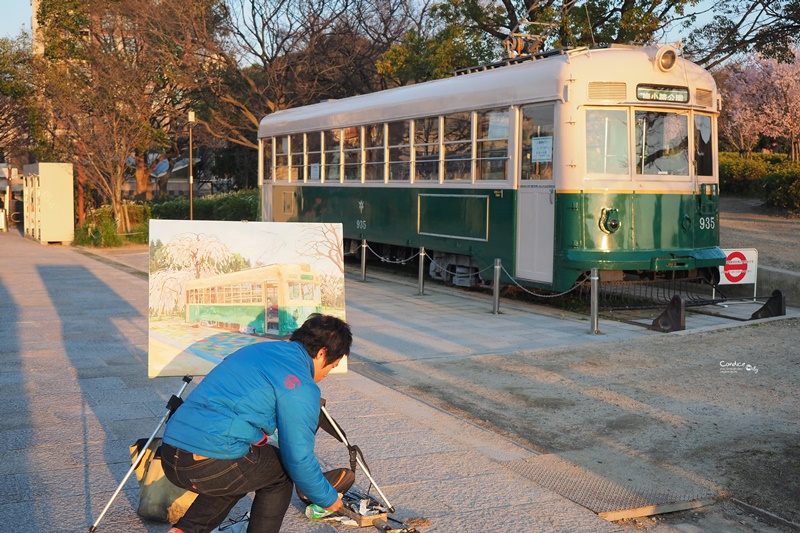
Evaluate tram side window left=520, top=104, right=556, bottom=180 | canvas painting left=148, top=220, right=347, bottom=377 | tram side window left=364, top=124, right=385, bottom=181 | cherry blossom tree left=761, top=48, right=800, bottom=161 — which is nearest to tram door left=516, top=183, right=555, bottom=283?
tram side window left=520, top=104, right=556, bottom=180

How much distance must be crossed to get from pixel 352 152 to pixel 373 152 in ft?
3.10

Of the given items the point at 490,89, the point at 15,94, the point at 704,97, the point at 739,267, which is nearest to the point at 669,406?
the point at 739,267

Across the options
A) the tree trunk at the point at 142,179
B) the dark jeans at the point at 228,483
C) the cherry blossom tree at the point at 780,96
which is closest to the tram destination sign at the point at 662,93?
the dark jeans at the point at 228,483

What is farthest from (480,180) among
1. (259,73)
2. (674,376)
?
(259,73)

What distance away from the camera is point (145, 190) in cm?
4050

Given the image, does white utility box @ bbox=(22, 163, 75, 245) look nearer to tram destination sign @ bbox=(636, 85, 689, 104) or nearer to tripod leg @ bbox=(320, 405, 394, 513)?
tram destination sign @ bbox=(636, 85, 689, 104)

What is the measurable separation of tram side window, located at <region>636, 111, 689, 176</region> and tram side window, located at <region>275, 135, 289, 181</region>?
34.6 feet

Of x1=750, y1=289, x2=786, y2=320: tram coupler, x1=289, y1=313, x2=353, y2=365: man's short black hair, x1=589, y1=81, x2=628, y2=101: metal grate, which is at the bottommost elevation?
→ x1=750, y1=289, x2=786, y2=320: tram coupler

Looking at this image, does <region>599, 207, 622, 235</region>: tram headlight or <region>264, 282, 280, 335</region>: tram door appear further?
<region>599, 207, 622, 235</region>: tram headlight

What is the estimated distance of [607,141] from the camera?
12406 mm

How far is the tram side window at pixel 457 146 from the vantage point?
14.3 meters

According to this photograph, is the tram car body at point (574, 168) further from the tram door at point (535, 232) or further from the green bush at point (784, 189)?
the green bush at point (784, 189)

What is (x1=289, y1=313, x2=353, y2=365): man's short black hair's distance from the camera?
4.12m

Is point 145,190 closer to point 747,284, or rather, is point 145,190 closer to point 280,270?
point 747,284
